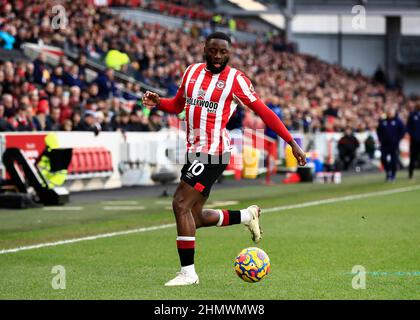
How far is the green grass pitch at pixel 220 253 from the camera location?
8844 mm

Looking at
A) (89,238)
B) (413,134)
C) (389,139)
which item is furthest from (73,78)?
(89,238)

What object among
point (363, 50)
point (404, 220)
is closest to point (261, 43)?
point (363, 50)

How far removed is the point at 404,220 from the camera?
52.4ft

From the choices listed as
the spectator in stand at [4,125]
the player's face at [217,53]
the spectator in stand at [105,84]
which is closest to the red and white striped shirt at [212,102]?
the player's face at [217,53]

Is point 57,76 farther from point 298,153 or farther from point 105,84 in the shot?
point 298,153

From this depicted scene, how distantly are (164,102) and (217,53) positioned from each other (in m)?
1.05

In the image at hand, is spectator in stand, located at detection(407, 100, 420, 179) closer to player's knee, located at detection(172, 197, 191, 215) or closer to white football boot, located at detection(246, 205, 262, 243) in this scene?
white football boot, located at detection(246, 205, 262, 243)

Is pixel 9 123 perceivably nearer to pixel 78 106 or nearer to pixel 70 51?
pixel 78 106
